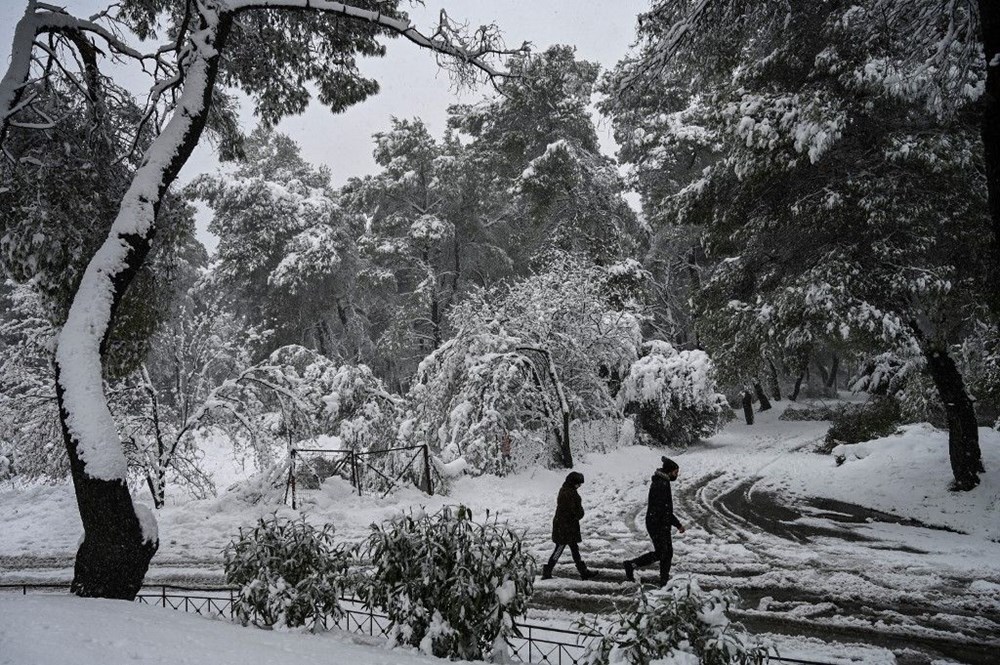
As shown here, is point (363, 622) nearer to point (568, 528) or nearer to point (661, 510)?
point (568, 528)

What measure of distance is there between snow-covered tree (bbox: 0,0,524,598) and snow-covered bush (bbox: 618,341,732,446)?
14.0m

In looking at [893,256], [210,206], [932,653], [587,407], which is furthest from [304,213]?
[932,653]

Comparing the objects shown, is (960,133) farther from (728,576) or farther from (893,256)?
(728,576)

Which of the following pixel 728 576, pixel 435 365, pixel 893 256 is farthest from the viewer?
pixel 435 365

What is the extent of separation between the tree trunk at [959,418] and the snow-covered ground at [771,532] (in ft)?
1.02

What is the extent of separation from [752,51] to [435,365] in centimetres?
1097

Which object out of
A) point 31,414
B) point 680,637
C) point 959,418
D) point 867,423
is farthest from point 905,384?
point 31,414

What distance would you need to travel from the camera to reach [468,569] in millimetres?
4402

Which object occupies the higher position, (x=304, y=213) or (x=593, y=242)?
(x=304, y=213)

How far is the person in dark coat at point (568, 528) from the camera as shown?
7.61m

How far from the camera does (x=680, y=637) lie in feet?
11.4

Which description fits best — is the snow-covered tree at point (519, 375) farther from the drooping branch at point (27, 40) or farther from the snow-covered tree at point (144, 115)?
the drooping branch at point (27, 40)

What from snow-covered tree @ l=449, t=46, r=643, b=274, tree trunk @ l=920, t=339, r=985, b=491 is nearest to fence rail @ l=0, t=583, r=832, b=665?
tree trunk @ l=920, t=339, r=985, b=491

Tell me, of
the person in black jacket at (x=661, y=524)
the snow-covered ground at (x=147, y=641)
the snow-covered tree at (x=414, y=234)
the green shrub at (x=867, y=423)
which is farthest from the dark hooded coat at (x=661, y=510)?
the snow-covered tree at (x=414, y=234)
